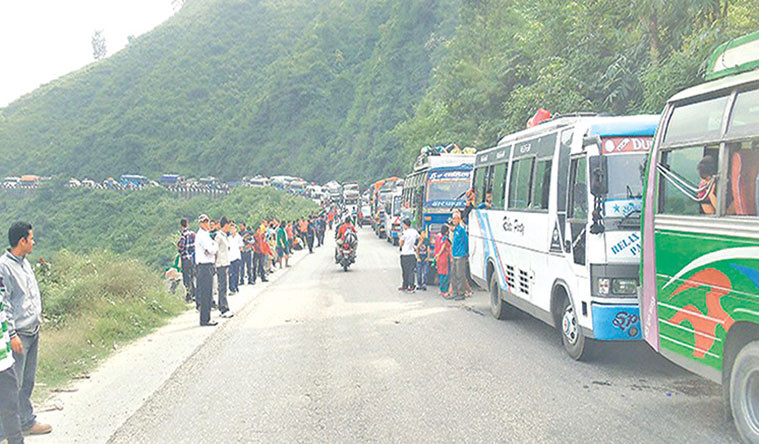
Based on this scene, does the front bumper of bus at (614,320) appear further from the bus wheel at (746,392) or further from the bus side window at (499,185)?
the bus side window at (499,185)

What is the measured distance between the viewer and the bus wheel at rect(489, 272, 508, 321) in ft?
40.6

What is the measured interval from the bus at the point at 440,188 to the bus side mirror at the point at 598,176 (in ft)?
33.2

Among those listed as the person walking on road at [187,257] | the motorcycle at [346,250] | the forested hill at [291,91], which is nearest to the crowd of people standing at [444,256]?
the motorcycle at [346,250]

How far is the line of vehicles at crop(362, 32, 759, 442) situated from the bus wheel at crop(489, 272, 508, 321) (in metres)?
0.02

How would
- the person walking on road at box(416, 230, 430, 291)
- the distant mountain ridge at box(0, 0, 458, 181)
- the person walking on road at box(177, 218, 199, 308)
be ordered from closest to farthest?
1. the person walking on road at box(177, 218, 199, 308)
2. the person walking on road at box(416, 230, 430, 291)
3. the distant mountain ridge at box(0, 0, 458, 181)

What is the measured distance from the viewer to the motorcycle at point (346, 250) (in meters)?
23.1

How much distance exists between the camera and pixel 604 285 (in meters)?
7.91

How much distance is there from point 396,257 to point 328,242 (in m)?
16.0

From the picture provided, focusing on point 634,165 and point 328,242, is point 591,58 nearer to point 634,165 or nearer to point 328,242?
point 634,165

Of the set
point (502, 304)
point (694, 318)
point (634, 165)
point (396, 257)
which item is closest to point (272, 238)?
point (396, 257)

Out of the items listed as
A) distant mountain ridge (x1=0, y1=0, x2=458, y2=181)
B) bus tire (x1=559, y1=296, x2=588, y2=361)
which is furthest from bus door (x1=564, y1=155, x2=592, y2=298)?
distant mountain ridge (x1=0, y1=0, x2=458, y2=181)

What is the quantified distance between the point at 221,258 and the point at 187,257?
2.39 metres

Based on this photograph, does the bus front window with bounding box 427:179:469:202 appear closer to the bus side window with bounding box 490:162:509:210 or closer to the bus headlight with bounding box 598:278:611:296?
the bus side window with bounding box 490:162:509:210

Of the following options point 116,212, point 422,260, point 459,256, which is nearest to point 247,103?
point 116,212
